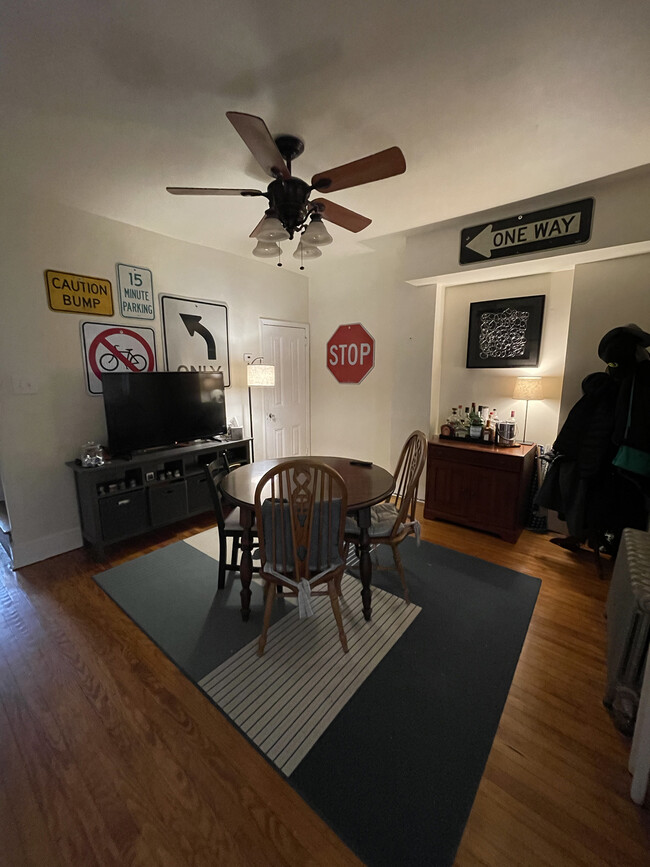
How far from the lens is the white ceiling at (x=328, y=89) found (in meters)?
1.18

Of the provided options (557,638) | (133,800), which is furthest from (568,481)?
(133,800)

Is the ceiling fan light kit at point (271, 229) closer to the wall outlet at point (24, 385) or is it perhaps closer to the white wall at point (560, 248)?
the white wall at point (560, 248)

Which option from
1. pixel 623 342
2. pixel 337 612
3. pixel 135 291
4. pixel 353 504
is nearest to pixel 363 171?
pixel 353 504

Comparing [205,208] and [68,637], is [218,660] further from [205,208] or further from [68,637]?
[205,208]

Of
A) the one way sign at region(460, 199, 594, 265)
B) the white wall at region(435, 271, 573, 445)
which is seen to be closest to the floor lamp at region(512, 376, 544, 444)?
the white wall at region(435, 271, 573, 445)

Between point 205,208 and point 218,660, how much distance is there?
297 centimetres

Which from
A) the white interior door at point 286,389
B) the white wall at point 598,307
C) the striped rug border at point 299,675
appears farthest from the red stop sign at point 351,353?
the striped rug border at point 299,675

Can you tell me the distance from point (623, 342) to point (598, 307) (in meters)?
0.60

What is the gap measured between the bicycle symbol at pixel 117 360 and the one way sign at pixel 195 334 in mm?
240

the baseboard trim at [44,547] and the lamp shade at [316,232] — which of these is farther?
the baseboard trim at [44,547]

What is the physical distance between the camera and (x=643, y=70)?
138 centimetres

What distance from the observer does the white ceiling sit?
118 cm

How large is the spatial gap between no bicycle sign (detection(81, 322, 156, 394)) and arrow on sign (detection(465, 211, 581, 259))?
9.49 ft

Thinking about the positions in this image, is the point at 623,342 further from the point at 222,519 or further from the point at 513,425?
the point at 222,519
